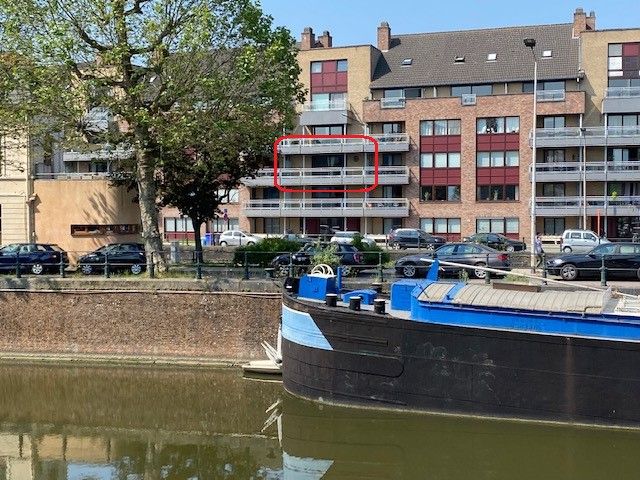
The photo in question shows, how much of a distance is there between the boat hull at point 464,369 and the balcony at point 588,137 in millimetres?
41817

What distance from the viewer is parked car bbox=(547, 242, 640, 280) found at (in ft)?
87.6

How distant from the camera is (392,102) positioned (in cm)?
6172

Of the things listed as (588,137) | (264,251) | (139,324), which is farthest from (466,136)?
Result: (139,324)

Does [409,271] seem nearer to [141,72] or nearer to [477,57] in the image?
[141,72]

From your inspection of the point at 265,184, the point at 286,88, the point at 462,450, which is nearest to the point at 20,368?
the point at 286,88

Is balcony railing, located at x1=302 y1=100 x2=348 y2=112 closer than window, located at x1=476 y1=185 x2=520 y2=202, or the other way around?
window, located at x1=476 y1=185 x2=520 y2=202

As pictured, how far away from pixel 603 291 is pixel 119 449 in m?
10.8

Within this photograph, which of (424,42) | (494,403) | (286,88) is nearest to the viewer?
(494,403)

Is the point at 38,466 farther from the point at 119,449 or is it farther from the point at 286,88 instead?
the point at 286,88

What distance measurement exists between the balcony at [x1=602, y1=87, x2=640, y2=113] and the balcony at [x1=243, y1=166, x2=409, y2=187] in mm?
14749

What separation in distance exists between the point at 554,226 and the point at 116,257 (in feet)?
123

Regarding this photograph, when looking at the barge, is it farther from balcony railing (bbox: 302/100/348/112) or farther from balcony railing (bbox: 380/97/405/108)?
balcony railing (bbox: 302/100/348/112)

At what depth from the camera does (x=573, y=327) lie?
632 inches

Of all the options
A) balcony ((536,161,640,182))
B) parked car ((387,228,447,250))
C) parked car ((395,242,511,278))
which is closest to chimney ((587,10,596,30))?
balcony ((536,161,640,182))
